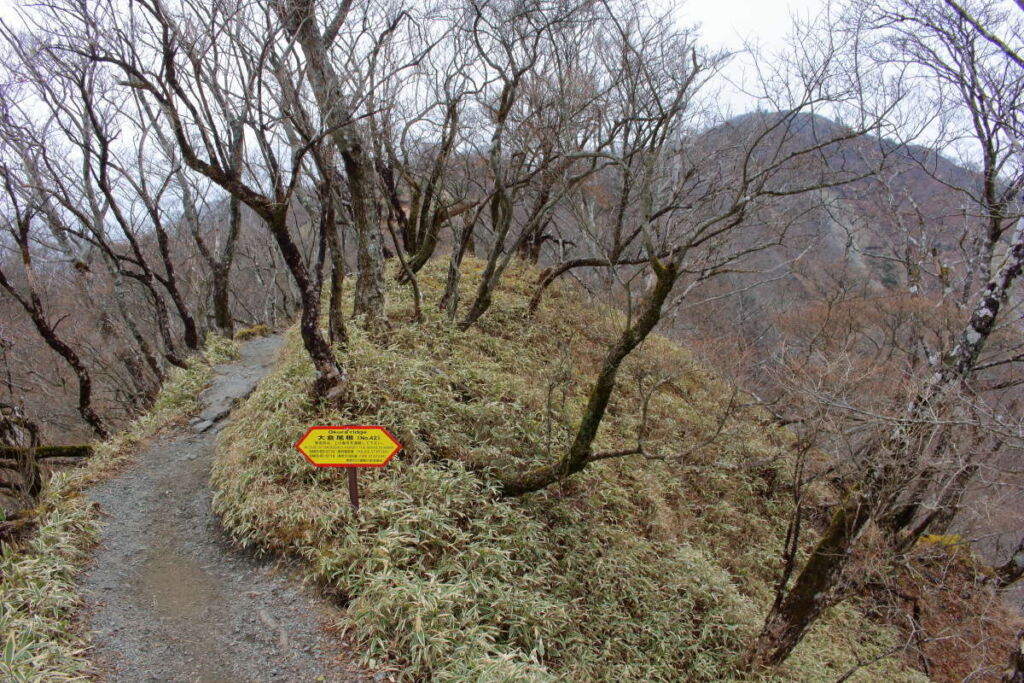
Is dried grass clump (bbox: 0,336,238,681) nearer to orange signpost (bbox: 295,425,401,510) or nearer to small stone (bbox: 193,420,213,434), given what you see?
small stone (bbox: 193,420,213,434)

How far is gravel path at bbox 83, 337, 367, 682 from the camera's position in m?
4.07

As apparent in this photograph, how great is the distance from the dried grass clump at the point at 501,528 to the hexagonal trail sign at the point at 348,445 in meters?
0.67

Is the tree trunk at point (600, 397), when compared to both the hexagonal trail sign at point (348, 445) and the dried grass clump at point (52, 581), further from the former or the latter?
the dried grass clump at point (52, 581)

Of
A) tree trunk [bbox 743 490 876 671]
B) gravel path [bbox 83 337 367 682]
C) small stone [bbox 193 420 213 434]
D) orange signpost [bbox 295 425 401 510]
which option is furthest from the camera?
small stone [bbox 193 420 213 434]

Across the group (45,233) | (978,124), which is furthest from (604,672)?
(45,233)

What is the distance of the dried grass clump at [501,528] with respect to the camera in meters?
4.70

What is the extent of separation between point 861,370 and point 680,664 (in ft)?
17.2

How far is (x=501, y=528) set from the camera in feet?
19.5

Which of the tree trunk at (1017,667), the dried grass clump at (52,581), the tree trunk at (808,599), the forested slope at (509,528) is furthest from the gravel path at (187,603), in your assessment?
the tree trunk at (1017,667)

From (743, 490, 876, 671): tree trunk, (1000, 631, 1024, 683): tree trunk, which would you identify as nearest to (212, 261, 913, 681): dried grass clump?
(743, 490, 876, 671): tree trunk

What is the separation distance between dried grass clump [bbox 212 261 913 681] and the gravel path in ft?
0.92

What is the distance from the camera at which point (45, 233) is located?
12180 mm

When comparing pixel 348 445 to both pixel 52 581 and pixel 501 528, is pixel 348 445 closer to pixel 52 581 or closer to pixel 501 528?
A: pixel 501 528

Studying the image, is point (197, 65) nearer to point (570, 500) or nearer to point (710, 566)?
point (570, 500)
